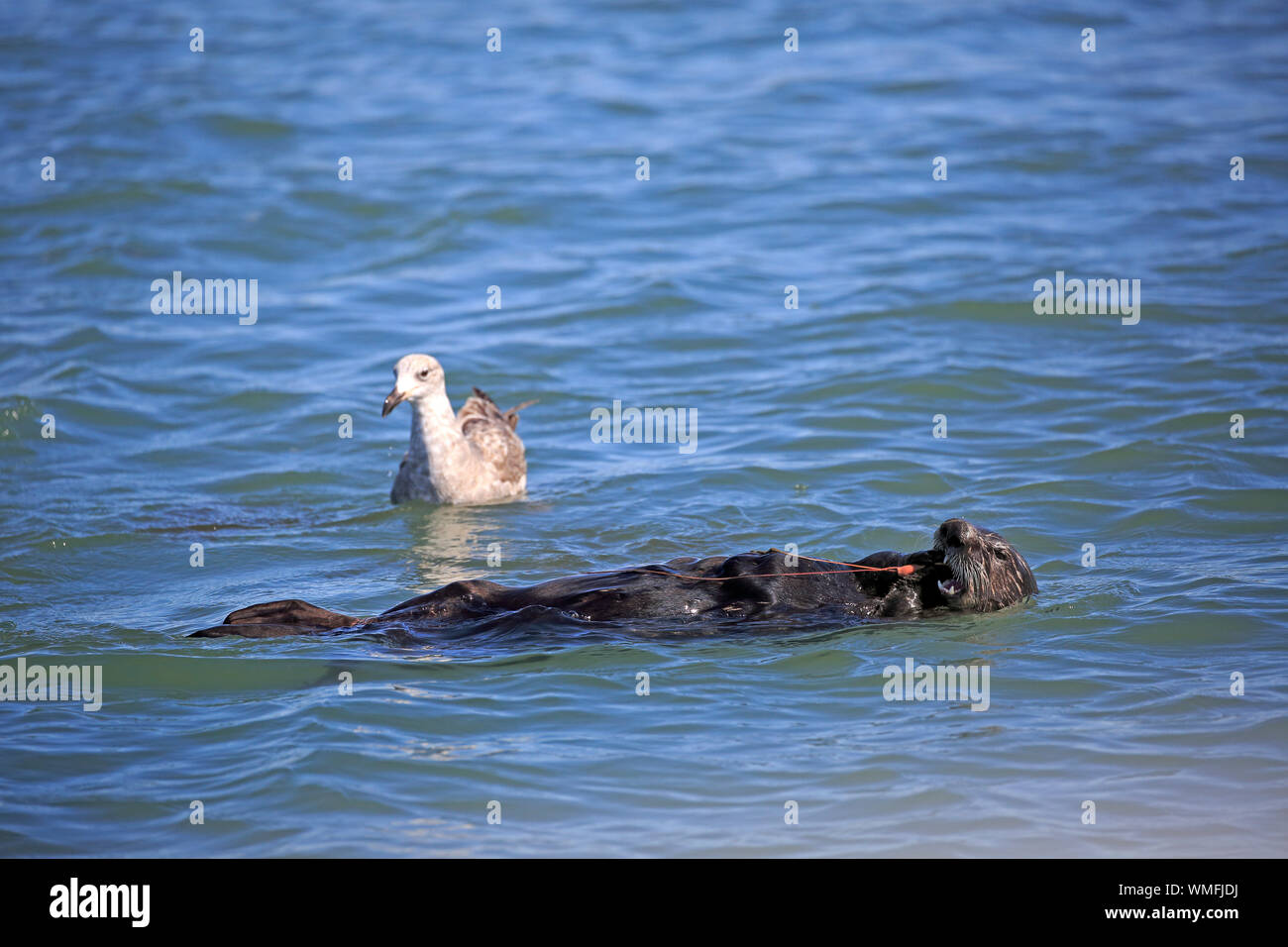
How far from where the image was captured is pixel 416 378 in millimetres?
9836

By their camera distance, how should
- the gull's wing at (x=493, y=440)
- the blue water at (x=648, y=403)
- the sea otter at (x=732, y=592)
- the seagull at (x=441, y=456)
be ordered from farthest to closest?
1. the gull's wing at (x=493, y=440)
2. the seagull at (x=441, y=456)
3. the sea otter at (x=732, y=592)
4. the blue water at (x=648, y=403)

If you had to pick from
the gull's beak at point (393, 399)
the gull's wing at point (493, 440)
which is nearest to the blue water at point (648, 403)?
the gull's wing at point (493, 440)

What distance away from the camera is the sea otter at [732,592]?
664cm

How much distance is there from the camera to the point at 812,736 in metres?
5.98

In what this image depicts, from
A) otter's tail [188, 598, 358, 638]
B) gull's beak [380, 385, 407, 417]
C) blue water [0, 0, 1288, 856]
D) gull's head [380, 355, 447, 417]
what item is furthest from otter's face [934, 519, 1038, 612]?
gull's head [380, 355, 447, 417]

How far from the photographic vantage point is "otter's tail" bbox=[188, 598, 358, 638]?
21.9ft

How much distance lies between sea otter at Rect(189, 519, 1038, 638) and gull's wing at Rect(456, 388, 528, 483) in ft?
10.9

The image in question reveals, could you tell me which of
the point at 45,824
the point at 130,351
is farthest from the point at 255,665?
the point at 130,351

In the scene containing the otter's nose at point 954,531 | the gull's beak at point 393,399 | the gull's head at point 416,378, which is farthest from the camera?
the gull's head at point 416,378

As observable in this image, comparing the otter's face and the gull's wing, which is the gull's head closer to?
the gull's wing

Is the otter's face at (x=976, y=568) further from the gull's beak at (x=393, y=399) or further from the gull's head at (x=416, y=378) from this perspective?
the gull's head at (x=416, y=378)

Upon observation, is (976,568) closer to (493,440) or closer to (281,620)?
(281,620)

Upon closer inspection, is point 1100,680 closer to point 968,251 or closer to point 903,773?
point 903,773
